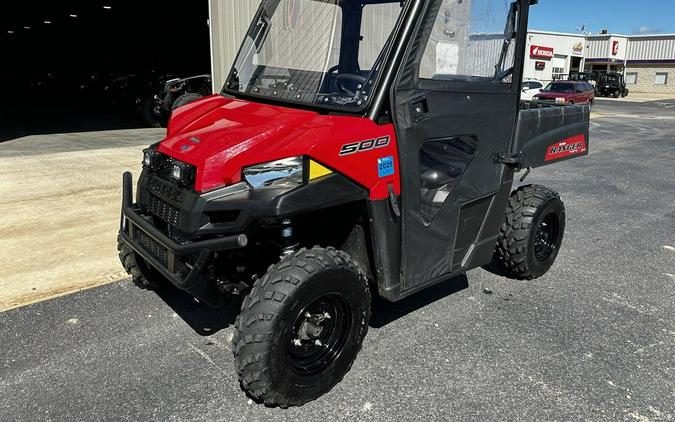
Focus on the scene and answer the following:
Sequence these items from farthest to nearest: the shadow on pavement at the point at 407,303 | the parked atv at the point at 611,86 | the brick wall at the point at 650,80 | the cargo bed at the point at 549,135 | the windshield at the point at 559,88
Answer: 1. the brick wall at the point at 650,80
2. the parked atv at the point at 611,86
3. the windshield at the point at 559,88
4. the cargo bed at the point at 549,135
5. the shadow on pavement at the point at 407,303

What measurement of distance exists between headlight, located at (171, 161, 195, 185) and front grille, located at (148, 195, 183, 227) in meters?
0.15

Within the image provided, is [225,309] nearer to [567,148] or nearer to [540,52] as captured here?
[567,148]

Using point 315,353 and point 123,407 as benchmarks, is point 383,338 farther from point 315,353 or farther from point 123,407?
point 123,407

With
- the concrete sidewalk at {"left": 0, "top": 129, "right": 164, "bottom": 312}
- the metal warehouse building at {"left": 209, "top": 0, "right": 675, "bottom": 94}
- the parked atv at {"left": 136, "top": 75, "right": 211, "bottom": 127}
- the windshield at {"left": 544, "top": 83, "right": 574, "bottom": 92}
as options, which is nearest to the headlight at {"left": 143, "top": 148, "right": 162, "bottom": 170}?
the concrete sidewalk at {"left": 0, "top": 129, "right": 164, "bottom": 312}

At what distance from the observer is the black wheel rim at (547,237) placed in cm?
449

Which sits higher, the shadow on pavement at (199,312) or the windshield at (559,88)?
the windshield at (559,88)

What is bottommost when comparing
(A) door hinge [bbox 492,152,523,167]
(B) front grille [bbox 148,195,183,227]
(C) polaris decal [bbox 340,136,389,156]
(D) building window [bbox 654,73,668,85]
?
(B) front grille [bbox 148,195,183,227]

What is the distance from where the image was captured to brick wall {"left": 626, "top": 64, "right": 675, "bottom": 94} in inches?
1890

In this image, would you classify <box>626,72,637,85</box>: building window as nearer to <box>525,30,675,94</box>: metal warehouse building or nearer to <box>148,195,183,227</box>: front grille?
<box>525,30,675,94</box>: metal warehouse building

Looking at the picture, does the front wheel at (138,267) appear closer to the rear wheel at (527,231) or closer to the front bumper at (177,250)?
the front bumper at (177,250)

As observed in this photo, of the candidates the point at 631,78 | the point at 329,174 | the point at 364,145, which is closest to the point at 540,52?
the point at 631,78

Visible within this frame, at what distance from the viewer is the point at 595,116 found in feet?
72.8

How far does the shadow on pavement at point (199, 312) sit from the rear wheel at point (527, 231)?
212 centimetres

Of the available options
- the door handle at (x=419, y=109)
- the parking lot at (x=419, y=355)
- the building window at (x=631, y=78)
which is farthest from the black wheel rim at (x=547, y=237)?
the building window at (x=631, y=78)
